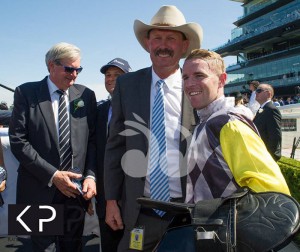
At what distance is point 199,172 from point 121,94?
1139 millimetres

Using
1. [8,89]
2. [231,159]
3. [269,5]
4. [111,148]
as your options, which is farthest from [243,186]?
[269,5]

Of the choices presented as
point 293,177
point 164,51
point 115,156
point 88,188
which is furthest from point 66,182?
point 293,177

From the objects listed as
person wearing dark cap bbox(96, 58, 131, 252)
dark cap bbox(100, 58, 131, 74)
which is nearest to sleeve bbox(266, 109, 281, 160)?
dark cap bbox(100, 58, 131, 74)

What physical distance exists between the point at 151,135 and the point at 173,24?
0.83m

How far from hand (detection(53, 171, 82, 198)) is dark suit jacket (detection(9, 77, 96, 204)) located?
0.06 meters

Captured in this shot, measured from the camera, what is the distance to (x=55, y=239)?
3080mm

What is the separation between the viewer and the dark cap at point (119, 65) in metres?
3.87

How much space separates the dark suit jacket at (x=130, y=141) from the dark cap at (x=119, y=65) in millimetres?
1227

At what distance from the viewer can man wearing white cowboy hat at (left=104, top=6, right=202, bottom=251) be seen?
7.75 ft

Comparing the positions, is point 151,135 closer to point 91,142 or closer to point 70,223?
point 91,142

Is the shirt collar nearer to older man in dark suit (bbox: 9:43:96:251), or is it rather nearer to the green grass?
older man in dark suit (bbox: 9:43:96:251)

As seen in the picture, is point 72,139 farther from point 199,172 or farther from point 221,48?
point 221,48

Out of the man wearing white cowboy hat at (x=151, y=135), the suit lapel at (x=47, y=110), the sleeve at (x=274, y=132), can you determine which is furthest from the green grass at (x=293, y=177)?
the suit lapel at (x=47, y=110)

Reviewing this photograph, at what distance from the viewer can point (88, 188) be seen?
121 inches
